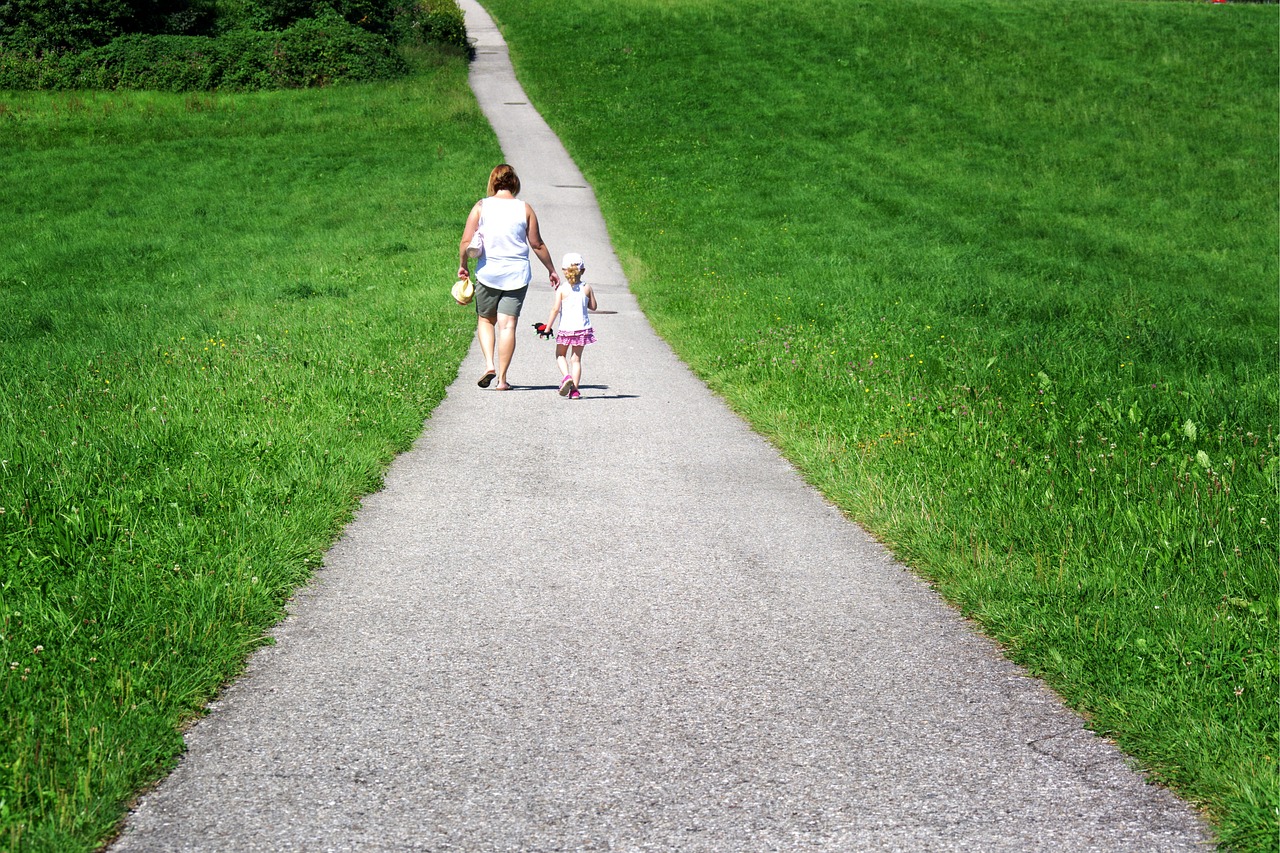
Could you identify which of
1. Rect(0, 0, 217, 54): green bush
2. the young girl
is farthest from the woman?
Rect(0, 0, 217, 54): green bush

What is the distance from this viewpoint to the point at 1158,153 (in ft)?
114

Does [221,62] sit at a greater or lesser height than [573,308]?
greater

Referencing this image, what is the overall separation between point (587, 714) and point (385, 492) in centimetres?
344

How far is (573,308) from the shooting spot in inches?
419

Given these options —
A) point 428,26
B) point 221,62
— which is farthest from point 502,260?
point 428,26

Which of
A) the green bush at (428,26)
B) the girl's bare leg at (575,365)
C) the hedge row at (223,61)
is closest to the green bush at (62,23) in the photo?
the hedge row at (223,61)

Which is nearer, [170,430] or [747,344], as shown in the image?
[170,430]

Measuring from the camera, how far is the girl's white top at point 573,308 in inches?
419

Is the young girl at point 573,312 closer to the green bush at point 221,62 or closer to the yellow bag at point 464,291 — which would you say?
the yellow bag at point 464,291

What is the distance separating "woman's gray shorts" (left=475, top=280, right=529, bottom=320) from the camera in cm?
1078

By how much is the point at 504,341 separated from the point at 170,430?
3.94m

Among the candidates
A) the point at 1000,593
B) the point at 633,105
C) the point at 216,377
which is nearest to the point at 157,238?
the point at 216,377

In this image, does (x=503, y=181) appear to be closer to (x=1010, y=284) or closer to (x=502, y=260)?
(x=502, y=260)

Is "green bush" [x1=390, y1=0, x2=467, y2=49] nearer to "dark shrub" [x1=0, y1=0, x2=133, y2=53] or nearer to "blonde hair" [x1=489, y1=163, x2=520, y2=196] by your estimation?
"dark shrub" [x1=0, y1=0, x2=133, y2=53]
